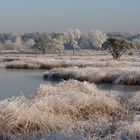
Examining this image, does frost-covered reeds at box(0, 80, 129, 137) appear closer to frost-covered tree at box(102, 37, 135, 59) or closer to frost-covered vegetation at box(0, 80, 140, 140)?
frost-covered vegetation at box(0, 80, 140, 140)

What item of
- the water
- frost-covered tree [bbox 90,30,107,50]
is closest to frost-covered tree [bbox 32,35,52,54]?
frost-covered tree [bbox 90,30,107,50]

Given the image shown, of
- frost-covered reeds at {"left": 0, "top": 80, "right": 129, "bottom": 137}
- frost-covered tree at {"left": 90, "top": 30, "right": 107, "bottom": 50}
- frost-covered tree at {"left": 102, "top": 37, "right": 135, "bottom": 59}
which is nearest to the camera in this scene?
frost-covered reeds at {"left": 0, "top": 80, "right": 129, "bottom": 137}

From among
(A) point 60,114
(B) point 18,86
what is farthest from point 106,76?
(A) point 60,114

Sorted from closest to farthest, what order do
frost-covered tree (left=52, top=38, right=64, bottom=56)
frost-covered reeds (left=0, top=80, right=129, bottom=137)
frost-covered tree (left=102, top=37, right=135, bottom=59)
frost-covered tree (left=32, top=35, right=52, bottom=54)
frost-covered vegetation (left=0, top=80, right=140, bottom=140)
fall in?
frost-covered vegetation (left=0, top=80, right=140, bottom=140), frost-covered reeds (left=0, top=80, right=129, bottom=137), frost-covered tree (left=102, top=37, right=135, bottom=59), frost-covered tree (left=52, top=38, right=64, bottom=56), frost-covered tree (left=32, top=35, right=52, bottom=54)

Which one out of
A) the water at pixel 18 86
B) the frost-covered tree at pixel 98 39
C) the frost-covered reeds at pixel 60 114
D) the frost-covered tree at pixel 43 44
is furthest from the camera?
the frost-covered tree at pixel 98 39

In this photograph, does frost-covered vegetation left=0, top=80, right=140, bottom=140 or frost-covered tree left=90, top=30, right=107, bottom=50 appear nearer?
frost-covered vegetation left=0, top=80, right=140, bottom=140

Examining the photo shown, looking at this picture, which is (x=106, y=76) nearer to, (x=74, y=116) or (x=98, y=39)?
(x=74, y=116)

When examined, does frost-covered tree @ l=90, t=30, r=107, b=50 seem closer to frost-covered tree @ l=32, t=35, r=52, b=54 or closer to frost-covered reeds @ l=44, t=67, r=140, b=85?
frost-covered tree @ l=32, t=35, r=52, b=54

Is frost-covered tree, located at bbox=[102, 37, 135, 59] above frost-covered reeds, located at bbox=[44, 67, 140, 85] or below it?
above

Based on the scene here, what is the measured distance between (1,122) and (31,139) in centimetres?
121

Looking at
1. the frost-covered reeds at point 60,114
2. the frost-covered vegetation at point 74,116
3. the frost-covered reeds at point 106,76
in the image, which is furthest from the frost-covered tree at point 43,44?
the frost-covered vegetation at point 74,116

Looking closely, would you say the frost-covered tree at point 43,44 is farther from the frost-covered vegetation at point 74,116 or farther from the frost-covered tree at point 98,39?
the frost-covered vegetation at point 74,116

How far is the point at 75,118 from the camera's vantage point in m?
13.5

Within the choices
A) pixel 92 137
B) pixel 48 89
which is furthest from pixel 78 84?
pixel 92 137
